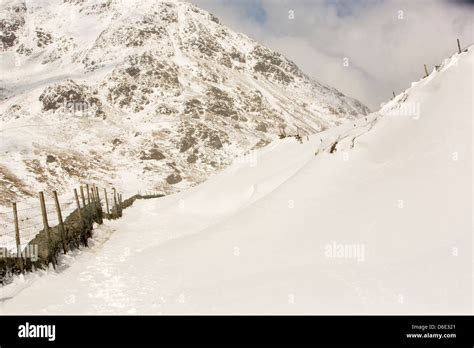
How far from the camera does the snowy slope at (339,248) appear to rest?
30.3ft

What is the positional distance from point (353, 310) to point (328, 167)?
33.1ft

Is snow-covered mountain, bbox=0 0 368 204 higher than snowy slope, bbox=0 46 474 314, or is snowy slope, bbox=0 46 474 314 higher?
snow-covered mountain, bbox=0 0 368 204

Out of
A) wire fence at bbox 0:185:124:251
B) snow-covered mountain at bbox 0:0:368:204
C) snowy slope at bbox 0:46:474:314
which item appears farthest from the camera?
snow-covered mountain at bbox 0:0:368:204

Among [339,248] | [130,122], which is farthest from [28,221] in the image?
[130,122]

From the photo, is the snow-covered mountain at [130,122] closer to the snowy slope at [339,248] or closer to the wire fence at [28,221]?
the wire fence at [28,221]

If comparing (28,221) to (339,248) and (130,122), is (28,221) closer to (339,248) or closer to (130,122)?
(339,248)

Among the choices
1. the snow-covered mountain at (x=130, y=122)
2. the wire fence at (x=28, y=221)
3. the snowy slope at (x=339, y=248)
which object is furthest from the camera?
the snow-covered mountain at (x=130, y=122)

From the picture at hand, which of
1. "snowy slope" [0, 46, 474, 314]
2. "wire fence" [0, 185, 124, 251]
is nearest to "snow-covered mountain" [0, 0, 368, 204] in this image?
"wire fence" [0, 185, 124, 251]

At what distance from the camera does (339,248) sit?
38.0 ft

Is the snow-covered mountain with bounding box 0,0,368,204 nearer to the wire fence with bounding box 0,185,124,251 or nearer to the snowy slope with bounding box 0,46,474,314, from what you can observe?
the wire fence with bounding box 0,185,124,251

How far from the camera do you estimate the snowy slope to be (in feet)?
30.3

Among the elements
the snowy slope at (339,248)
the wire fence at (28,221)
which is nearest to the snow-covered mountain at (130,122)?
the wire fence at (28,221)
